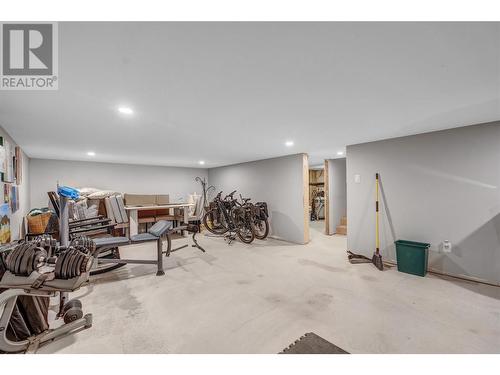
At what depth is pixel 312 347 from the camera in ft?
5.56

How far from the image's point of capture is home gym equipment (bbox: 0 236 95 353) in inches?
63.1

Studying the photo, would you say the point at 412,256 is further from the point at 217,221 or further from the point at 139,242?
the point at 217,221

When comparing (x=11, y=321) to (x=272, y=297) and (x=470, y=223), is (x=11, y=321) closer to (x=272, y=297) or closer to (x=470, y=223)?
(x=272, y=297)

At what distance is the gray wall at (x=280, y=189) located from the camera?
5133 millimetres

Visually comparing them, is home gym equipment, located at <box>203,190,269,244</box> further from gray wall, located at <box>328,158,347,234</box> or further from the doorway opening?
the doorway opening

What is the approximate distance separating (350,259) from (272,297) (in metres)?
1.95

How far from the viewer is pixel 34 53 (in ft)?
4.21

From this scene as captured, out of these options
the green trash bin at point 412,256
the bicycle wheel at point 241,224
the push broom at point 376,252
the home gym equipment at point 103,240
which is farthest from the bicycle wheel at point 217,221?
the green trash bin at point 412,256

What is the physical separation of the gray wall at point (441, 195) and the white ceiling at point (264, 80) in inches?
13.0

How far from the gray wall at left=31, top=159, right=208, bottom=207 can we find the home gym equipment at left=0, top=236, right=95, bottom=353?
15.8 feet

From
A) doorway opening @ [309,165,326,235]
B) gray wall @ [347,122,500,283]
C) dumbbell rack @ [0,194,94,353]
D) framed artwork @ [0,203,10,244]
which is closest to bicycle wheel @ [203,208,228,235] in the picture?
gray wall @ [347,122,500,283]

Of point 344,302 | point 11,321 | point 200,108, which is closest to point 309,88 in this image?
point 200,108

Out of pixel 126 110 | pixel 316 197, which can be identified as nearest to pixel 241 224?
pixel 126 110

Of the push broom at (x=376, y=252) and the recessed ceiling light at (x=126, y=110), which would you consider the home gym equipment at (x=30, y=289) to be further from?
the push broom at (x=376, y=252)
